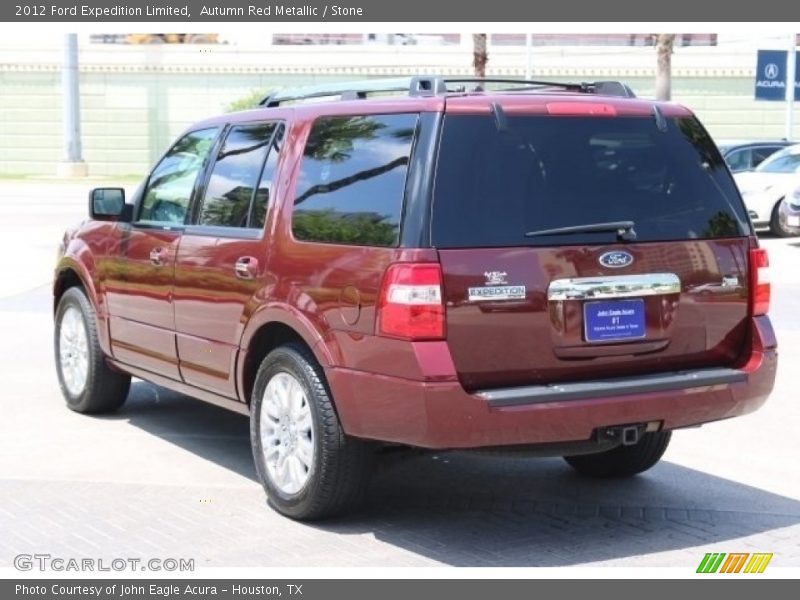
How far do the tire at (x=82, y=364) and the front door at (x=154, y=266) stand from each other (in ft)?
1.10

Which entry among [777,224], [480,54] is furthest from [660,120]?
[480,54]

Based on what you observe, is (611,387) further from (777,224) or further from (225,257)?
(777,224)

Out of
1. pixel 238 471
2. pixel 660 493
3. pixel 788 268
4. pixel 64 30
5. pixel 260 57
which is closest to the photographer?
pixel 660 493

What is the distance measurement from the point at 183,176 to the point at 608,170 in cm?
269

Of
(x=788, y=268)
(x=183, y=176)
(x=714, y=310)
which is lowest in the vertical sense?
(x=788, y=268)

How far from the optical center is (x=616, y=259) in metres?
5.79

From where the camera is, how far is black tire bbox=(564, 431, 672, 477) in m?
7.00

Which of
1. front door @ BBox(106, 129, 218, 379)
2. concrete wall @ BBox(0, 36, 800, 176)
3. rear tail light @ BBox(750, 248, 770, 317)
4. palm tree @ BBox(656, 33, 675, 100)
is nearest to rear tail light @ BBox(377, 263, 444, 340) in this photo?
rear tail light @ BBox(750, 248, 770, 317)

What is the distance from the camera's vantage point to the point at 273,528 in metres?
6.14

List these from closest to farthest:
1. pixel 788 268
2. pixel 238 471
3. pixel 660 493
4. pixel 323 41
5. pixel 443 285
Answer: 1. pixel 443 285
2. pixel 660 493
3. pixel 238 471
4. pixel 788 268
5. pixel 323 41

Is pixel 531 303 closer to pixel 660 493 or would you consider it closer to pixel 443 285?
pixel 443 285

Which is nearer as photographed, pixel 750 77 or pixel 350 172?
pixel 350 172

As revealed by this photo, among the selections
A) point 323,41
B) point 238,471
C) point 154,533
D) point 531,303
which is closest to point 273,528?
point 154,533

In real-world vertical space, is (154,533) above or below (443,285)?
below
